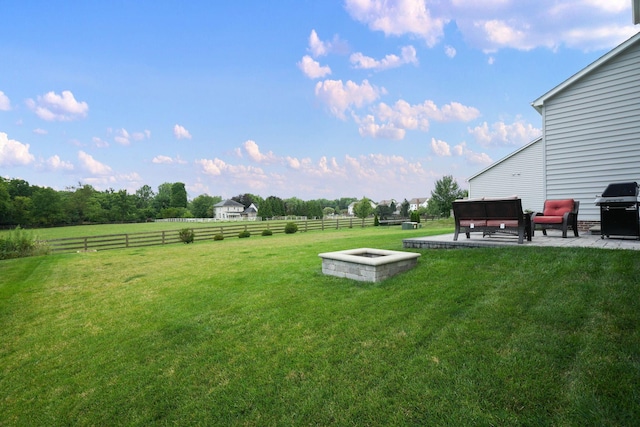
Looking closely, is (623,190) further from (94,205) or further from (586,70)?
(94,205)

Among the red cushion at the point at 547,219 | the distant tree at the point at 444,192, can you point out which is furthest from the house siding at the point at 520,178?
the distant tree at the point at 444,192

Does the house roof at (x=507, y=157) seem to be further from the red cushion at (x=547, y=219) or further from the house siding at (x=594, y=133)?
the red cushion at (x=547, y=219)

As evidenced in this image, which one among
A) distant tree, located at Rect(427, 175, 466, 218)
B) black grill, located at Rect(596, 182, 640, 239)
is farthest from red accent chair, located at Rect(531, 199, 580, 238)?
distant tree, located at Rect(427, 175, 466, 218)

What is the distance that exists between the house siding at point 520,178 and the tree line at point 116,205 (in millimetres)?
9724

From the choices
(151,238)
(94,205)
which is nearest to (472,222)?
(151,238)

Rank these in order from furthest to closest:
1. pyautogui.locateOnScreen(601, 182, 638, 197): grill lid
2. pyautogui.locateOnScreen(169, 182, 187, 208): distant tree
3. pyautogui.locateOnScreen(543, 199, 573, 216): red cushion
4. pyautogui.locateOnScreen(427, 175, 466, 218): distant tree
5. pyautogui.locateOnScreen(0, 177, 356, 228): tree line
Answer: pyautogui.locateOnScreen(169, 182, 187, 208): distant tree
pyautogui.locateOnScreen(0, 177, 356, 228): tree line
pyautogui.locateOnScreen(427, 175, 466, 218): distant tree
pyautogui.locateOnScreen(543, 199, 573, 216): red cushion
pyautogui.locateOnScreen(601, 182, 638, 197): grill lid

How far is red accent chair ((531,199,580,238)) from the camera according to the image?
6.89 m

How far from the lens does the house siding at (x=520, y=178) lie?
16766 mm

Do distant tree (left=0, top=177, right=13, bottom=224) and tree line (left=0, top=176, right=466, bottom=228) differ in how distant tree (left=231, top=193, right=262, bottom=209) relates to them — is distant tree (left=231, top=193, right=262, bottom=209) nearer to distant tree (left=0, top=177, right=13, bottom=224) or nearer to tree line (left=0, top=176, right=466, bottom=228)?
tree line (left=0, top=176, right=466, bottom=228)

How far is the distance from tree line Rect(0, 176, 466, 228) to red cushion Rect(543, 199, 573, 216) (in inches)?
861

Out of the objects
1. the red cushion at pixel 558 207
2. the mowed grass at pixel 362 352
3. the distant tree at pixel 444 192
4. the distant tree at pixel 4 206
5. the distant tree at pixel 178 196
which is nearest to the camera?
the mowed grass at pixel 362 352

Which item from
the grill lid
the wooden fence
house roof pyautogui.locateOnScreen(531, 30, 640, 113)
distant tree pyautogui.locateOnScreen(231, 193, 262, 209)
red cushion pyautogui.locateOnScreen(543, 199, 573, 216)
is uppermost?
distant tree pyautogui.locateOnScreen(231, 193, 262, 209)

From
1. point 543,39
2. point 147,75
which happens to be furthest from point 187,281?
point 147,75

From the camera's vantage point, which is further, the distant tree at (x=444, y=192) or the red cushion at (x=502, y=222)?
the distant tree at (x=444, y=192)
